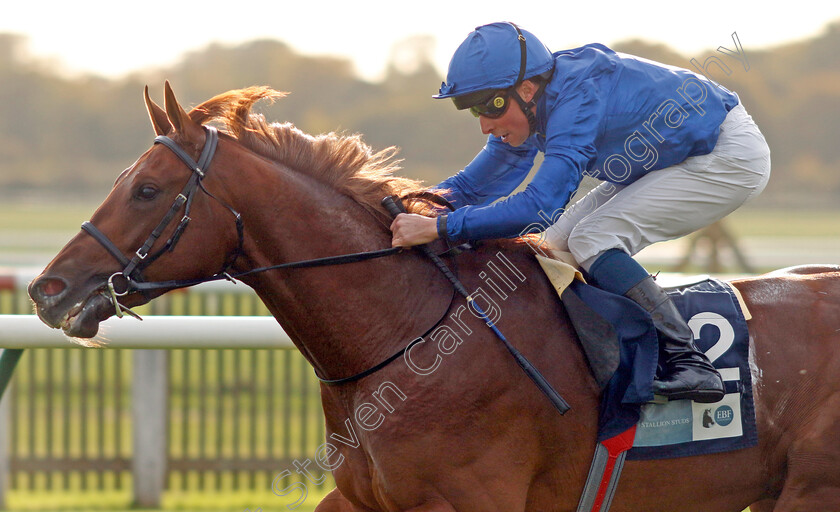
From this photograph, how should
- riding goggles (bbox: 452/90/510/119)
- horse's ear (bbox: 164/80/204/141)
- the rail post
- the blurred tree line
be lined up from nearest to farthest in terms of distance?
horse's ear (bbox: 164/80/204/141)
riding goggles (bbox: 452/90/510/119)
the rail post
the blurred tree line

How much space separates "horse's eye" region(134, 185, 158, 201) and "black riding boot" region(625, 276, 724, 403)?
137 cm

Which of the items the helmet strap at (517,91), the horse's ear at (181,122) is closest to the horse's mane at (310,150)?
the horse's ear at (181,122)

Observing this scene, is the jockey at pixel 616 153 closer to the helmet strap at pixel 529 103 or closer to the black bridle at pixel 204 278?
the helmet strap at pixel 529 103

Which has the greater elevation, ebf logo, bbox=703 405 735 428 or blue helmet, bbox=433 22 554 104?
blue helmet, bbox=433 22 554 104

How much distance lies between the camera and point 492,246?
286 cm

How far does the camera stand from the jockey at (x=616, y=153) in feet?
8.70

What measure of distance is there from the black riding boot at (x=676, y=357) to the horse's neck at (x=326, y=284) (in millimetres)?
614

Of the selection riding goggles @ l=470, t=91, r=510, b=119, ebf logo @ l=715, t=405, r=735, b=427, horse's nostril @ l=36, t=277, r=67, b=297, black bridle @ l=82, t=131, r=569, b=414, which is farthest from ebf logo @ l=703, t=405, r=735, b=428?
horse's nostril @ l=36, t=277, r=67, b=297

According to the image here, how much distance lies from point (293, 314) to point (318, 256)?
0.60ft

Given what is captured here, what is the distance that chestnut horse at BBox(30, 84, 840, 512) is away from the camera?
2.54 meters

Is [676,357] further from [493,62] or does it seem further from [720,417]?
[493,62]

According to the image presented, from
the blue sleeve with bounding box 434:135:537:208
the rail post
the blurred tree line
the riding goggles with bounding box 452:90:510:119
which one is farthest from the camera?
the blurred tree line

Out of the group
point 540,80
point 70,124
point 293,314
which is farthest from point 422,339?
point 70,124

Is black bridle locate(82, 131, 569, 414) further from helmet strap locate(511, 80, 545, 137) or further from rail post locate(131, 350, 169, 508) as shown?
rail post locate(131, 350, 169, 508)
